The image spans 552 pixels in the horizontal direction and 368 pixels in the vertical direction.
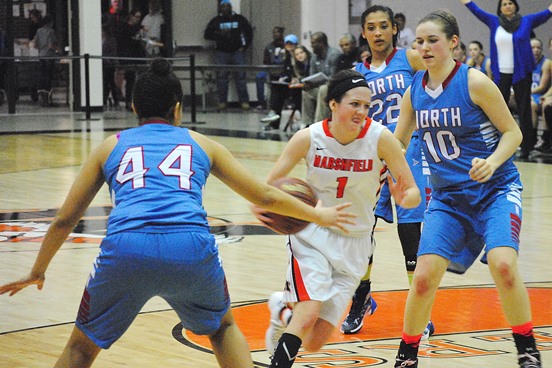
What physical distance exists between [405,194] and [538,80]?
10.8 meters

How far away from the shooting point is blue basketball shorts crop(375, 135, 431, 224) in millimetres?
6141

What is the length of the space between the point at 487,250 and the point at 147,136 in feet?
5.91

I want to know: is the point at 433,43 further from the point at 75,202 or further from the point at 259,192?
the point at 75,202

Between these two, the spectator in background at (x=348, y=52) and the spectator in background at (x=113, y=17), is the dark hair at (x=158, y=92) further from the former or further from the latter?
the spectator in background at (x=113, y=17)

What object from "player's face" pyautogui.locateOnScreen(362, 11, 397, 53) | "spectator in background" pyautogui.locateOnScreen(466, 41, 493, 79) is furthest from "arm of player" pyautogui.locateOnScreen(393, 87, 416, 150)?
"spectator in background" pyautogui.locateOnScreen(466, 41, 493, 79)

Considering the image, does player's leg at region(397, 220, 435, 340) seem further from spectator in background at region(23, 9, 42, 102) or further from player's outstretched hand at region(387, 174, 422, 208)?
spectator in background at region(23, 9, 42, 102)

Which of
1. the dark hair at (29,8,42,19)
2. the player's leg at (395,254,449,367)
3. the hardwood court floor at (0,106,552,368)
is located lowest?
the hardwood court floor at (0,106,552,368)

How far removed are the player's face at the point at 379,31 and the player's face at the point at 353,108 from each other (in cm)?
135

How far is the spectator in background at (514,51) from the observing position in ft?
44.9

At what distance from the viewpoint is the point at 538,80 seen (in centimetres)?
1509

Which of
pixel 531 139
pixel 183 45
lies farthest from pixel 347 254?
pixel 183 45

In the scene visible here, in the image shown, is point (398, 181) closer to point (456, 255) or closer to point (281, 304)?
point (456, 255)

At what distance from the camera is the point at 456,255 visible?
16.5 ft

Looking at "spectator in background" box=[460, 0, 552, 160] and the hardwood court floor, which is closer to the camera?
the hardwood court floor
